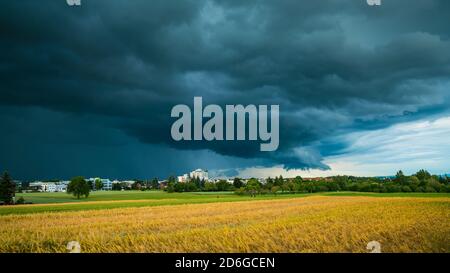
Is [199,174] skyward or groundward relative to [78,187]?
skyward

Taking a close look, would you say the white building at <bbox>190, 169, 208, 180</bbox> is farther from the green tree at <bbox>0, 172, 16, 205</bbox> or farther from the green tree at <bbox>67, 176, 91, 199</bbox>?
the green tree at <bbox>0, 172, 16, 205</bbox>

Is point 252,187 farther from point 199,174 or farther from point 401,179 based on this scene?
point 401,179

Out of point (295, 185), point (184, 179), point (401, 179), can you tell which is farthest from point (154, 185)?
point (401, 179)

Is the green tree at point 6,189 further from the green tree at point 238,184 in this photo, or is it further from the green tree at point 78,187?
the green tree at point 238,184

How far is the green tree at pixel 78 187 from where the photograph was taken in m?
70.6

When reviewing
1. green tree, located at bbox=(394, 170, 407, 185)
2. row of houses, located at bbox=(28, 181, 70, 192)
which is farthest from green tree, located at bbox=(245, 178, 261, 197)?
row of houses, located at bbox=(28, 181, 70, 192)

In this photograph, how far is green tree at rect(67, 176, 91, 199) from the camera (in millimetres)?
70625

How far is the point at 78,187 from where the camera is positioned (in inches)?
2790

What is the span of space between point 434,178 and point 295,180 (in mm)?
49438
